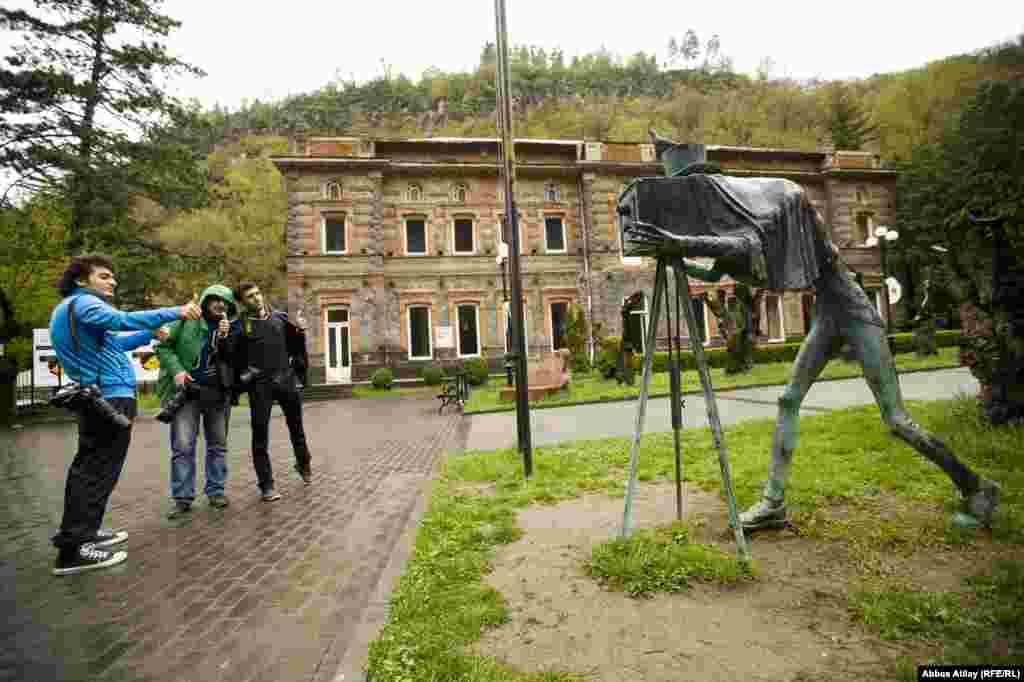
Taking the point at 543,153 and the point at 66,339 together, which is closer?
the point at 66,339

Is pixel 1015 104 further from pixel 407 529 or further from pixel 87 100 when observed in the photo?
pixel 87 100

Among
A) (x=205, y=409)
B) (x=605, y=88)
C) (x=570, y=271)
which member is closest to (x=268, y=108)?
(x=605, y=88)

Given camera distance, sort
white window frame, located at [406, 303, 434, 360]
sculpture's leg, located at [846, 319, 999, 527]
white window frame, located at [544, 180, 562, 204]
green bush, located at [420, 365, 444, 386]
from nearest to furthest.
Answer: sculpture's leg, located at [846, 319, 999, 527]
green bush, located at [420, 365, 444, 386]
white window frame, located at [406, 303, 434, 360]
white window frame, located at [544, 180, 562, 204]

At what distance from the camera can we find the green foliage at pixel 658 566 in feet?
8.13

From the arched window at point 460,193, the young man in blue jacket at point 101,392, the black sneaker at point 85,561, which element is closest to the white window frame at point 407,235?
the arched window at point 460,193

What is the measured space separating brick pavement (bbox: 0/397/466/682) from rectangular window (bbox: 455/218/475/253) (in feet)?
60.5

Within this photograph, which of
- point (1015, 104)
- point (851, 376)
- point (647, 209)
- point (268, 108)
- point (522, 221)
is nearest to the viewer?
point (647, 209)

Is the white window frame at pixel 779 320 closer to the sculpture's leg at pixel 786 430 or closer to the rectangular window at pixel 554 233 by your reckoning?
the rectangular window at pixel 554 233

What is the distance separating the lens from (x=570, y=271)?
24594 millimetres

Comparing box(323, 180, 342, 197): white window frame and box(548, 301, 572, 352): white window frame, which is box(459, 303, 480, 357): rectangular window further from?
box(323, 180, 342, 197): white window frame

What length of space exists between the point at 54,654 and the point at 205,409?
9.41 feet

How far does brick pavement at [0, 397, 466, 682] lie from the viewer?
7.34 feet

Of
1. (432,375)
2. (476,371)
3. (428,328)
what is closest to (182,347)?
(476,371)

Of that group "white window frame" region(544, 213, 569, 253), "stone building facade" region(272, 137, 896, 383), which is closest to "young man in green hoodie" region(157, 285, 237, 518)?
"stone building facade" region(272, 137, 896, 383)
